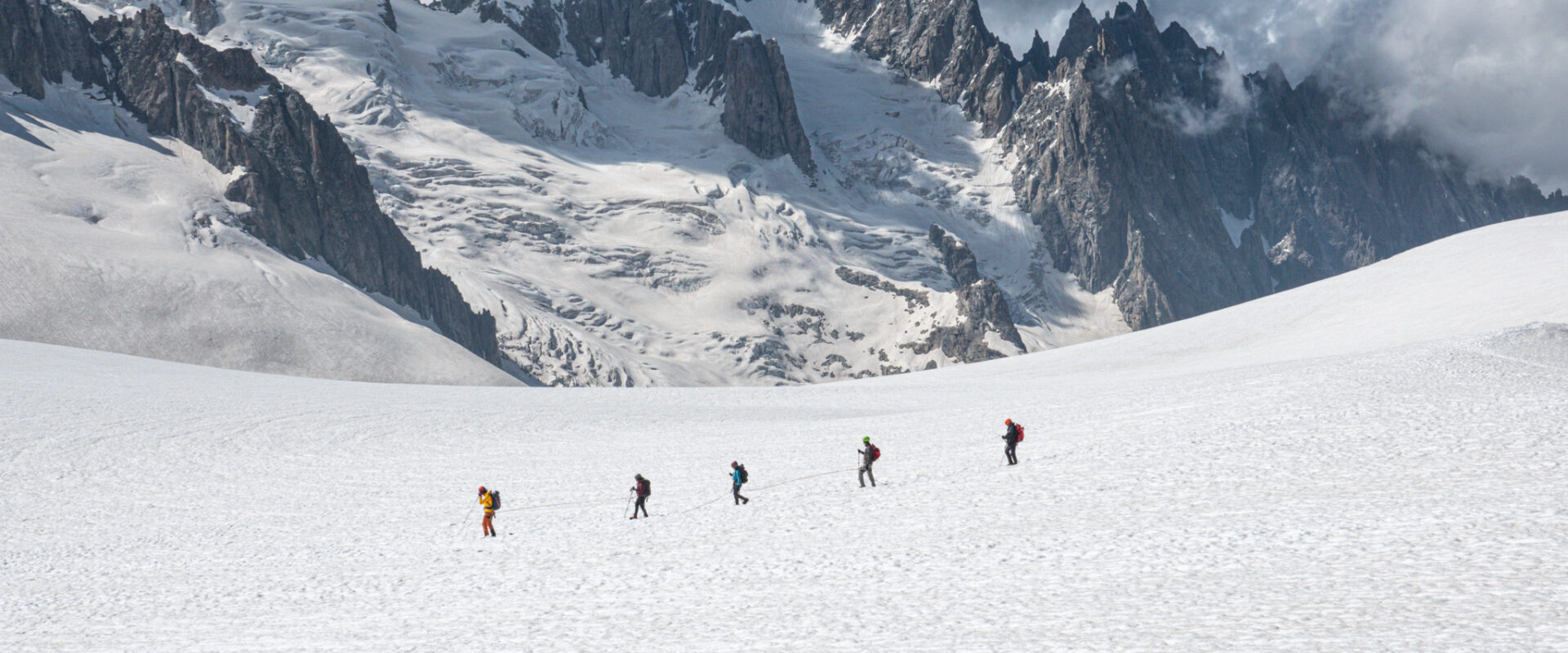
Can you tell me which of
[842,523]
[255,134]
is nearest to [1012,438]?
[842,523]

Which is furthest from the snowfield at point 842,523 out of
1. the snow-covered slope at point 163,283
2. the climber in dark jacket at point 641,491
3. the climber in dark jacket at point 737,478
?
the snow-covered slope at point 163,283

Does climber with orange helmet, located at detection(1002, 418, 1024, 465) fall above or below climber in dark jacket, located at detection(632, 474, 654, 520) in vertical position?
above

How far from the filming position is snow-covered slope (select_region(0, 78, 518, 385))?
9994 centimetres

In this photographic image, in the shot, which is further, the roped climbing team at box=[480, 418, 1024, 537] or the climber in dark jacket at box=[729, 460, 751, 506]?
the climber in dark jacket at box=[729, 460, 751, 506]

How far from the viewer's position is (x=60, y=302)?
98.7 metres

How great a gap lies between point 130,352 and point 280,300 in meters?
16.9

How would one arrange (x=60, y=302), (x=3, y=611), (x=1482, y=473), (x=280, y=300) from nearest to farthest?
(x=3, y=611)
(x=1482, y=473)
(x=60, y=302)
(x=280, y=300)

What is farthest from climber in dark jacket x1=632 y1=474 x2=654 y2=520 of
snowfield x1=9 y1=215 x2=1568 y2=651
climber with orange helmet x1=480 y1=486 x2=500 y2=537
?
climber with orange helmet x1=480 y1=486 x2=500 y2=537

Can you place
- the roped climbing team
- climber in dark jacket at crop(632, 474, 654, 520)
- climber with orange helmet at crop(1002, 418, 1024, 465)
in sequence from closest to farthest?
the roped climbing team, climber in dark jacket at crop(632, 474, 654, 520), climber with orange helmet at crop(1002, 418, 1024, 465)

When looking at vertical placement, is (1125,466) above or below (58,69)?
below

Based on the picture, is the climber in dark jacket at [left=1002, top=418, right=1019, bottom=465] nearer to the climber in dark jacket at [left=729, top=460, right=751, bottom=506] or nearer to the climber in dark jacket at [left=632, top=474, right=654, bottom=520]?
the climber in dark jacket at [left=729, top=460, right=751, bottom=506]

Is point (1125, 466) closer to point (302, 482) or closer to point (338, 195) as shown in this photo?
point (302, 482)

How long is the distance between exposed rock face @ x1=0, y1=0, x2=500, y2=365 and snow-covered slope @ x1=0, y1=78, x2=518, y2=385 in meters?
8.77

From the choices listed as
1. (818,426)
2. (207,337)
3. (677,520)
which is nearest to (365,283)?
(207,337)
